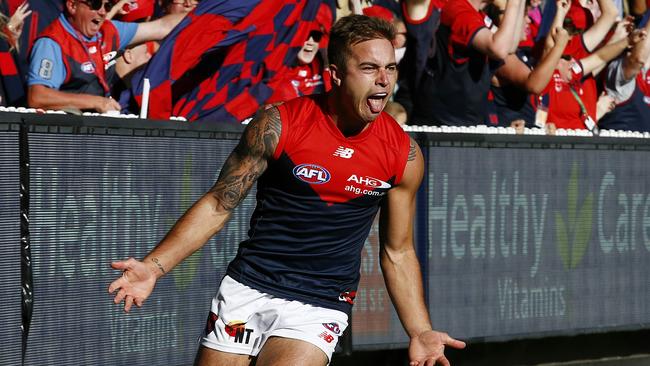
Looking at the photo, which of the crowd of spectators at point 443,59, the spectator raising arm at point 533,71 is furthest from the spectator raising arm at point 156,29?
the spectator raising arm at point 533,71

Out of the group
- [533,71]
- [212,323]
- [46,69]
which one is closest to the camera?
[212,323]

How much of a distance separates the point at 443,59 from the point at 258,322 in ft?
15.5

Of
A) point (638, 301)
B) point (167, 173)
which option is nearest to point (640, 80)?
point (638, 301)

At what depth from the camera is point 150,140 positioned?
7.43 m

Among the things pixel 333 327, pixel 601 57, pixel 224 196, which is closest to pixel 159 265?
pixel 224 196

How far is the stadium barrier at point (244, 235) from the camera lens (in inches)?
269

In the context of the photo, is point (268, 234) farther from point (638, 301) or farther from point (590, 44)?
point (590, 44)

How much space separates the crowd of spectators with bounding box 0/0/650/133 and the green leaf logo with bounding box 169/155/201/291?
2.38 feet

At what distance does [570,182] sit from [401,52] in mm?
1695

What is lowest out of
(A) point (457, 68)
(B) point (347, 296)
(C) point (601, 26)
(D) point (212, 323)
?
(D) point (212, 323)

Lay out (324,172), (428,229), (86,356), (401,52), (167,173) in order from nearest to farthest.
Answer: (324,172)
(86,356)
(167,173)
(428,229)
(401,52)

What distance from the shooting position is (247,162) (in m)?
5.34

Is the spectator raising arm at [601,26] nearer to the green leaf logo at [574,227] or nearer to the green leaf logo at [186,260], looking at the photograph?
the green leaf logo at [574,227]

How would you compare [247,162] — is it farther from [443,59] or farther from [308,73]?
[443,59]
